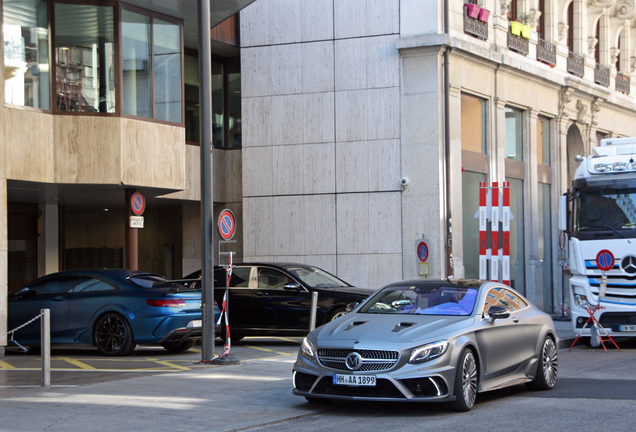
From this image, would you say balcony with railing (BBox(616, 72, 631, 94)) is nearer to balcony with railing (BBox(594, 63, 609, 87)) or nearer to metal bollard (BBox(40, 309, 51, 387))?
balcony with railing (BBox(594, 63, 609, 87))

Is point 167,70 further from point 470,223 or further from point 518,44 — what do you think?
point 518,44

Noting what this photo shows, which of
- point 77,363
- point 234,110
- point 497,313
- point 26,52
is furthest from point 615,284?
point 234,110

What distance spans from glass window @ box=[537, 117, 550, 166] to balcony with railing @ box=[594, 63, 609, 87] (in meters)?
4.95

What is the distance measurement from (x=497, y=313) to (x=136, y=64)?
10969 mm

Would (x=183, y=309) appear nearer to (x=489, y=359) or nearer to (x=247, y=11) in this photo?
(x=489, y=359)

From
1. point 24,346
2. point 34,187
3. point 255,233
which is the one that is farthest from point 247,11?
point 24,346

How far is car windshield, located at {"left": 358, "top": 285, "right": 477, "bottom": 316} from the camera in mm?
9656

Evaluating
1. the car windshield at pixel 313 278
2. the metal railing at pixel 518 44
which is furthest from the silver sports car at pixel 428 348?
the metal railing at pixel 518 44

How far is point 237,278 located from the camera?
1683 cm

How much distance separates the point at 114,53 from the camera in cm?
1728

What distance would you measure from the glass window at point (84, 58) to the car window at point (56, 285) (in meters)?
3.60

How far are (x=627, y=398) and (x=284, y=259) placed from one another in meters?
14.6

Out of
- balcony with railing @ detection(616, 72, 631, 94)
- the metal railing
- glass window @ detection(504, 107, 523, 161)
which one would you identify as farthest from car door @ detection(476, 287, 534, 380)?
balcony with railing @ detection(616, 72, 631, 94)

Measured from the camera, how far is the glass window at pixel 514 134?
87.8 feet
